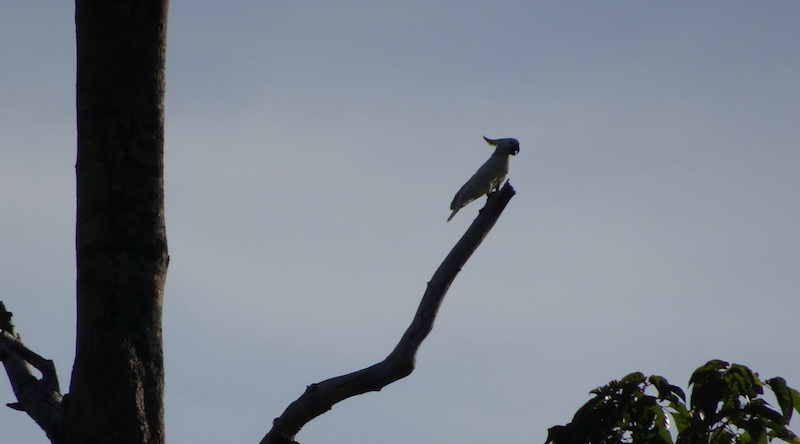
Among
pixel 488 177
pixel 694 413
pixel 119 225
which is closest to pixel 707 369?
pixel 694 413

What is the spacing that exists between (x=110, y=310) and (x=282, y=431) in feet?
2.09

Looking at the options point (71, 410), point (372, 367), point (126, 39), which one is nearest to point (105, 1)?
point (126, 39)

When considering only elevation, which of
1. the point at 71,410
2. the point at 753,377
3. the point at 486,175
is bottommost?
the point at 71,410

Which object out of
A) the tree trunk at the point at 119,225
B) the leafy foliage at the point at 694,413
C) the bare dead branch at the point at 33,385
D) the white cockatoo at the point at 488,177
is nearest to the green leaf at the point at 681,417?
the leafy foliage at the point at 694,413

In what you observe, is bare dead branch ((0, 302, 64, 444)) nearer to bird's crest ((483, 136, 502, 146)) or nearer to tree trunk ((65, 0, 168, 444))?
tree trunk ((65, 0, 168, 444))

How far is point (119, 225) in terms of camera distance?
8.25ft

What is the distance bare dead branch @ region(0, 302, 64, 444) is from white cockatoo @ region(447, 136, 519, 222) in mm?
4755

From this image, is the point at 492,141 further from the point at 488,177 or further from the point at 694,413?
the point at 694,413

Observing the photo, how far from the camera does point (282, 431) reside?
2.74 metres

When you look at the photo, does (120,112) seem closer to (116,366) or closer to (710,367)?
(116,366)

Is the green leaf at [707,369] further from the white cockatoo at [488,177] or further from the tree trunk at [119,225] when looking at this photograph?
the white cockatoo at [488,177]

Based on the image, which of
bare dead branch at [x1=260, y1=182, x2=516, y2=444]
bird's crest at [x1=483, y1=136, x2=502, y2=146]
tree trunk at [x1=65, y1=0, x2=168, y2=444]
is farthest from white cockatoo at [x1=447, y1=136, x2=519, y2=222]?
tree trunk at [x1=65, y1=0, x2=168, y2=444]

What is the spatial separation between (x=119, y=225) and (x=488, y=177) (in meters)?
5.10

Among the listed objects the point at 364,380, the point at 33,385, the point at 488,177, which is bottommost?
the point at 33,385
